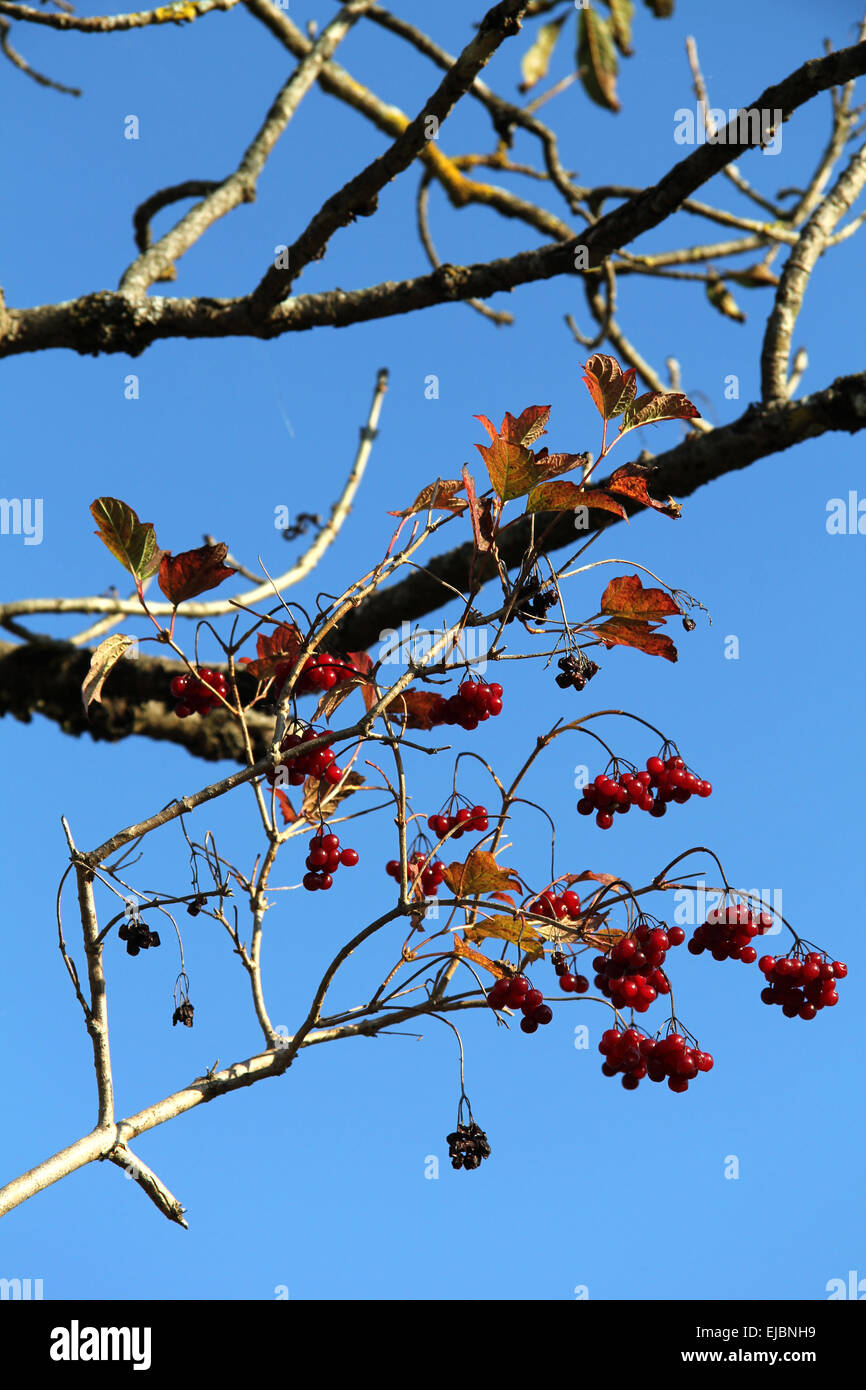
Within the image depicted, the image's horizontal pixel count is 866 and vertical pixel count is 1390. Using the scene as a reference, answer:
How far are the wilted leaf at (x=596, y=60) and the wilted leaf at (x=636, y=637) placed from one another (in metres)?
4.94

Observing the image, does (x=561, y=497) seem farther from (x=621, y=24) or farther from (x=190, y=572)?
(x=621, y=24)

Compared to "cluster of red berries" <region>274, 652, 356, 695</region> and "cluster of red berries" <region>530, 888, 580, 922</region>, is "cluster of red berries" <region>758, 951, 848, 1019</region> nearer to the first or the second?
"cluster of red berries" <region>530, 888, 580, 922</region>

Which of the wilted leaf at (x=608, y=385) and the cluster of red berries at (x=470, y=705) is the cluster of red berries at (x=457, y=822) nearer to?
the cluster of red berries at (x=470, y=705)

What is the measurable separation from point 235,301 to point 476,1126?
104 inches

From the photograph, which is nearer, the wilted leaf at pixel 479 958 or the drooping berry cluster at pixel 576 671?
the wilted leaf at pixel 479 958

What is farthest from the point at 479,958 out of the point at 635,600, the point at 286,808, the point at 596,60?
the point at 596,60

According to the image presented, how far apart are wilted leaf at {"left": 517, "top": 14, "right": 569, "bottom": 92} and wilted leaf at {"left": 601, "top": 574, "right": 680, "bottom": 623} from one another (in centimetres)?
546

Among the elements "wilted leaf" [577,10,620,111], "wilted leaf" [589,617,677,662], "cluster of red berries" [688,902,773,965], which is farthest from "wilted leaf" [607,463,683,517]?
"wilted leaf" [577,10,620,111]

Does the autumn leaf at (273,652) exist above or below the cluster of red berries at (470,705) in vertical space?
above

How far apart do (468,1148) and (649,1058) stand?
0.33 metres

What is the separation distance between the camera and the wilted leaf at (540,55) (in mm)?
6258

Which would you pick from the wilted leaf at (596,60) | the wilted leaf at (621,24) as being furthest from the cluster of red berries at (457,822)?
the wilted leaf at (621,24)
